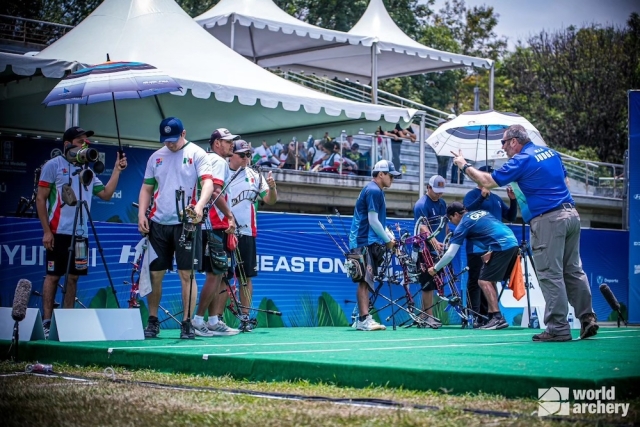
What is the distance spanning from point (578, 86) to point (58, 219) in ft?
138

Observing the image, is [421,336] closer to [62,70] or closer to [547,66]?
[62,70]

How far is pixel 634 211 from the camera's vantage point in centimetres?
1566

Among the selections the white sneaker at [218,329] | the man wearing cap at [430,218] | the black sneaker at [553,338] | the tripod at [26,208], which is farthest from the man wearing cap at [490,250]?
the tripod at [26,208]

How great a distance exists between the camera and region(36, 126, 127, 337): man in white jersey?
9352 millimetres

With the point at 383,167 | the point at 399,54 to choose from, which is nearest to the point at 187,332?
the point at 383,167

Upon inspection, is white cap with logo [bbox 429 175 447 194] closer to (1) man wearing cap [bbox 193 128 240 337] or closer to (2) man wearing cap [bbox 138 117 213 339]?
(1) man wearing cap [bbox 193 128 240 337]

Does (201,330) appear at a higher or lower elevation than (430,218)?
lower

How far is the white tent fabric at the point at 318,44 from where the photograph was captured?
2053cm

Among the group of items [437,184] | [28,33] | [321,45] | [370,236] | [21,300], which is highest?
[28,33]

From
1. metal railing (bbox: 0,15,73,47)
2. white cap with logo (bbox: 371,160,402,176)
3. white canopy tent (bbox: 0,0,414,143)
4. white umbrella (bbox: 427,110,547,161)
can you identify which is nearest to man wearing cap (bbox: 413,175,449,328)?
white umbrella (bbox: 427,110,547,161)

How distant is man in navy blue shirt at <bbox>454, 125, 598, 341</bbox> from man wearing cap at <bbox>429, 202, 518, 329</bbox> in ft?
10.2

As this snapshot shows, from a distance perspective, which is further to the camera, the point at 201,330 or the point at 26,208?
the point at 26,208

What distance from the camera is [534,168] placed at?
854 centimetres

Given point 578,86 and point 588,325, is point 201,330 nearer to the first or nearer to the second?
point 588,325
